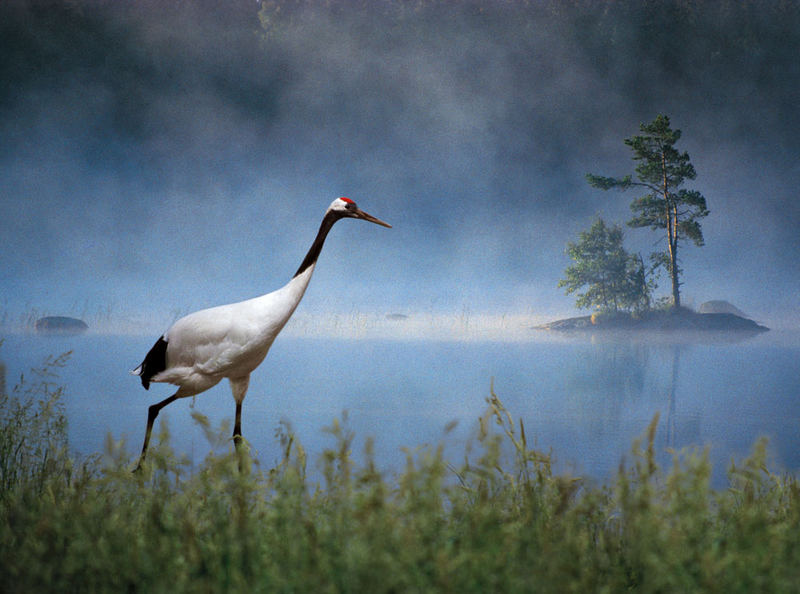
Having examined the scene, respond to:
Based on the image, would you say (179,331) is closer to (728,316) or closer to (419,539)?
(419,539)

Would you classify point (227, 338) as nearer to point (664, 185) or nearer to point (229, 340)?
point (229, 340)

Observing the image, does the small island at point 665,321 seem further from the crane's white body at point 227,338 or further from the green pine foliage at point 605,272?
the crane's white body at point 227,338

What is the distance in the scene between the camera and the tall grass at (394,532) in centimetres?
181

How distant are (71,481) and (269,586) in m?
1.41

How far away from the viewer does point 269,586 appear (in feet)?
6.00

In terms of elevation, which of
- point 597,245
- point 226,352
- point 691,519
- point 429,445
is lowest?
point 691,519

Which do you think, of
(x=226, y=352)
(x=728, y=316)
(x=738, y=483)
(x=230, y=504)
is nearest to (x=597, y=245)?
(x=728, y=316)

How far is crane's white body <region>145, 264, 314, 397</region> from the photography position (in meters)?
3.04

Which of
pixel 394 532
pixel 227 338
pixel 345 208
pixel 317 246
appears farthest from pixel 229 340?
pixel 394 532

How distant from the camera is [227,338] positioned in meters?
3.05

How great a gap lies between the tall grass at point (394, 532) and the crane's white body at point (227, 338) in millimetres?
626

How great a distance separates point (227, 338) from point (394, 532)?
145 centimetres

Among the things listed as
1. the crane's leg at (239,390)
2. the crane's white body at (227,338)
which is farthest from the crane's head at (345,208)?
the crane's leg at (239,390)

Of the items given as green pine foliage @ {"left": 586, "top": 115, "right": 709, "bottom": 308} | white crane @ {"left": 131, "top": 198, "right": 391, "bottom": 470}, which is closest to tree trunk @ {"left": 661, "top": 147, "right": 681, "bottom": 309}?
green pine foliage @ {"left": 586, "top": 115, "right": 709, "bottom": 308}
